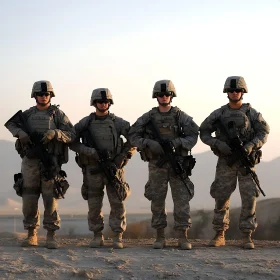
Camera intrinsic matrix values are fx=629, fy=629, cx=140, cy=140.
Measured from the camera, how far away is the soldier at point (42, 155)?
10008 mm

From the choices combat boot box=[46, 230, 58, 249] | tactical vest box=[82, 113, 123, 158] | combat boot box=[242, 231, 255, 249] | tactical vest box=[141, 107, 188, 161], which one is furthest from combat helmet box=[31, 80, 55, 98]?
combat boot box=[242, 231, 255, 249]

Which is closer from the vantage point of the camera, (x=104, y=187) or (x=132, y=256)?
(x=132, y=256)

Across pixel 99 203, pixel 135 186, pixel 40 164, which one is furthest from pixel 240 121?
pixel 135 186

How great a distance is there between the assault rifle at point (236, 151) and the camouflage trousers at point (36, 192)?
2.90 metres

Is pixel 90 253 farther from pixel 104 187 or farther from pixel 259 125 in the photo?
pixel 259 125

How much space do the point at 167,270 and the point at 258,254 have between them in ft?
6.39

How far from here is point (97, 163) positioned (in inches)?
402

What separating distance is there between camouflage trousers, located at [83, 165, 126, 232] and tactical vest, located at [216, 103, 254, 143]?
6.50 ft

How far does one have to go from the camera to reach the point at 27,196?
10.2 meters

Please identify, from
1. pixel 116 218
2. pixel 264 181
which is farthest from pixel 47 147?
pixel 264 181

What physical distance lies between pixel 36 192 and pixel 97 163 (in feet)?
3.61

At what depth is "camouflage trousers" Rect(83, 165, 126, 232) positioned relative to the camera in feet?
33.4

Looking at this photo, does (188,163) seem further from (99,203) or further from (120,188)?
(99,203)

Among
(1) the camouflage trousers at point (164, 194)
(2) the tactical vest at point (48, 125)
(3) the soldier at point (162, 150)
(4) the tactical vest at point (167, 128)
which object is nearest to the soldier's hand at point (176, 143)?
(3) the soldier at point (162, 150)
